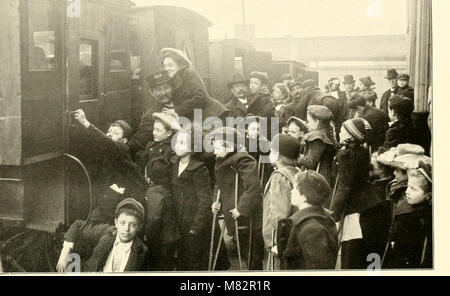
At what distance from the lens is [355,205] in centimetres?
338

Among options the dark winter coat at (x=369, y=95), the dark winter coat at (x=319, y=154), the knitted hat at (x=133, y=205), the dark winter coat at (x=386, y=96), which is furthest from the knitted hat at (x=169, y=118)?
the dark winter coat at (x=386, y=96)

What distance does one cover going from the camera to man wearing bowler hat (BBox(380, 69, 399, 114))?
3359 millimetres

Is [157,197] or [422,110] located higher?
[422,110]

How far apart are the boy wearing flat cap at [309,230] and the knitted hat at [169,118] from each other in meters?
0.86

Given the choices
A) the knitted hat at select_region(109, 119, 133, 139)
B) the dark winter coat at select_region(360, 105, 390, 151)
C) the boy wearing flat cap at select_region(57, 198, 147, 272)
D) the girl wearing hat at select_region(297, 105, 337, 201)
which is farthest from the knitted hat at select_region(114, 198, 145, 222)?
the dark winter coat at select_region(360, 105, 390, 151)

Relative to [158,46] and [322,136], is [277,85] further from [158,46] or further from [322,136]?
[158,46]

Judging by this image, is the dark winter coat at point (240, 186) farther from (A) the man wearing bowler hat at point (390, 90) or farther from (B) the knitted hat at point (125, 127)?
(A) the man wearing bowler hat at point (390, 90)

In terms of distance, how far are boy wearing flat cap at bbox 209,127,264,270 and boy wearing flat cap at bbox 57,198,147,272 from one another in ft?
1.77

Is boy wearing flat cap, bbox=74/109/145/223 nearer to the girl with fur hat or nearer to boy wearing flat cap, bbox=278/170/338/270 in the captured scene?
boy wearing flat cap, bbox=278/170/338/270

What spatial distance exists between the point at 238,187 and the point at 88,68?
125 cm

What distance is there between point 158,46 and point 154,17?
20 centimetres

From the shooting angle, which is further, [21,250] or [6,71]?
[21,250]
